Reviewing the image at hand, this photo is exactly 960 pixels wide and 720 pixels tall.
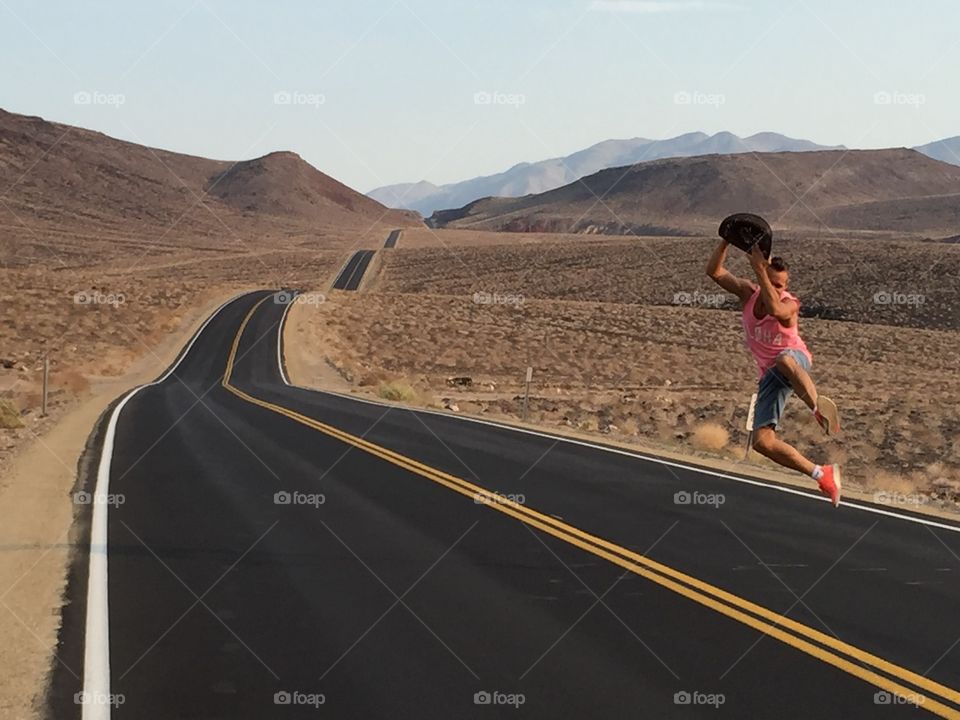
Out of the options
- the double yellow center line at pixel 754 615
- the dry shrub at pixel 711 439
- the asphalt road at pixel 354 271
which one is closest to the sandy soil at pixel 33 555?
the double yellow center line at pixel 754 615

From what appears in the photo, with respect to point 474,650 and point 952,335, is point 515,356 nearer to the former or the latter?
point 952,335

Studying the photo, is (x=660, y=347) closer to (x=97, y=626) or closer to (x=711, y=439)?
(x=711, y=439)

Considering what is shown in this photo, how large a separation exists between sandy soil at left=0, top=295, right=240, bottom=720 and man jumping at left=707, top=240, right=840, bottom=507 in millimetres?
4917

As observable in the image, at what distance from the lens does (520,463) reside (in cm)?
1468

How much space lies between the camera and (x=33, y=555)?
31.1 feet

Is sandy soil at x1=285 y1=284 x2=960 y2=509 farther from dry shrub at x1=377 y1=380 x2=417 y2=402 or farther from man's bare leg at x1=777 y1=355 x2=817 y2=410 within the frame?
man's bare leg at x1=777 y1=355 x2=817 y2=410

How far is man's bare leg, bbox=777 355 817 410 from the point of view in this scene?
7031mm

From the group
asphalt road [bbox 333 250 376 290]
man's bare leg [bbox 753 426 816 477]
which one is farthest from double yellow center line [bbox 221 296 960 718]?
asphalt road [bbox 333 250 376 290]

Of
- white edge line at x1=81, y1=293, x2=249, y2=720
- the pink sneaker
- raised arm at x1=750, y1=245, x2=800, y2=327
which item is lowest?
white edge line at x1=81, y1=293, x2=249, y2=720

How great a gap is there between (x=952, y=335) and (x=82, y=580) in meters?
65.8

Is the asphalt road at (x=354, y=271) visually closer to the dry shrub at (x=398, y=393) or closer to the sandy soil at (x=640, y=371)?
the sandy soil at (x=640, y=371)

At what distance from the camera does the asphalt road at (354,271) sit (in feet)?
317

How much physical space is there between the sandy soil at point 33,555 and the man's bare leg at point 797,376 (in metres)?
5.01

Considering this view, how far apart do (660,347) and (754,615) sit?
51094 millimetres
